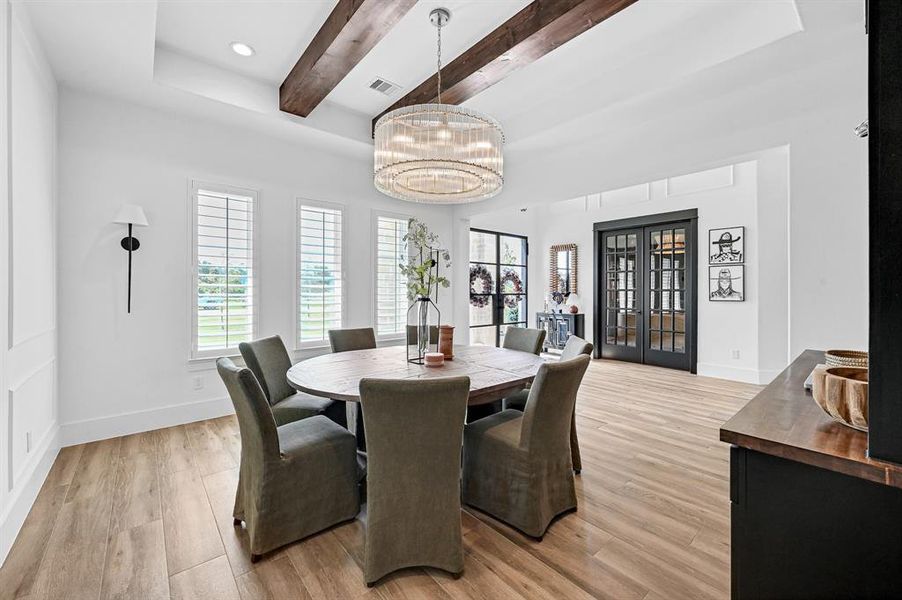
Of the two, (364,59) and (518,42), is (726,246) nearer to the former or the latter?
(518,42)

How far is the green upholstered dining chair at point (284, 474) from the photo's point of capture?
1.82 metres

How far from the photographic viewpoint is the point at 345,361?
113 inches

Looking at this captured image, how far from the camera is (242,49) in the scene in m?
3.18

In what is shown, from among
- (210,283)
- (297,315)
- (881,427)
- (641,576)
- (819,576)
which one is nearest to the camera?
(881,427)

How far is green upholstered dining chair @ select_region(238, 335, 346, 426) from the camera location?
274 centimetres

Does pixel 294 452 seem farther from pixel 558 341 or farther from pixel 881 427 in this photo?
pixel 558 341

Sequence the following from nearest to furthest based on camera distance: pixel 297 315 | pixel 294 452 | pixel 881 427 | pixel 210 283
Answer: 1. pixel 881 427
2. pixel 294 452
3. pixel 210 283
4. pixel 297 315

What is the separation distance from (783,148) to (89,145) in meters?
5.80

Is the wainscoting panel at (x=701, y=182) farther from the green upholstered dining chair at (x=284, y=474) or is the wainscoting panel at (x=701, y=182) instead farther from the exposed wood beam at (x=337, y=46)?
the green upholstered dining chair at (x=284, y=474)

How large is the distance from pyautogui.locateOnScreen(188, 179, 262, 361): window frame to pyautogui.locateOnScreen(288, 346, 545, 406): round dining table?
5.22ft

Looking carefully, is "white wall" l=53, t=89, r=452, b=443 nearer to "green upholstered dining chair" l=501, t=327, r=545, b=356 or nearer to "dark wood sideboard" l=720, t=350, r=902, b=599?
"green upholstered dining chair" l=501, t=327, r=545, b=356

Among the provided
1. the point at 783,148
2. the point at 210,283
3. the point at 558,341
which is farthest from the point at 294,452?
the point at 558,341

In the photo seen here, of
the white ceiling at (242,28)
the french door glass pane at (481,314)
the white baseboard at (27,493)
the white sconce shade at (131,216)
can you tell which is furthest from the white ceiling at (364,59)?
the french door glass pane at (481,314)

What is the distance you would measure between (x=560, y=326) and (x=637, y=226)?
2.24 meters
